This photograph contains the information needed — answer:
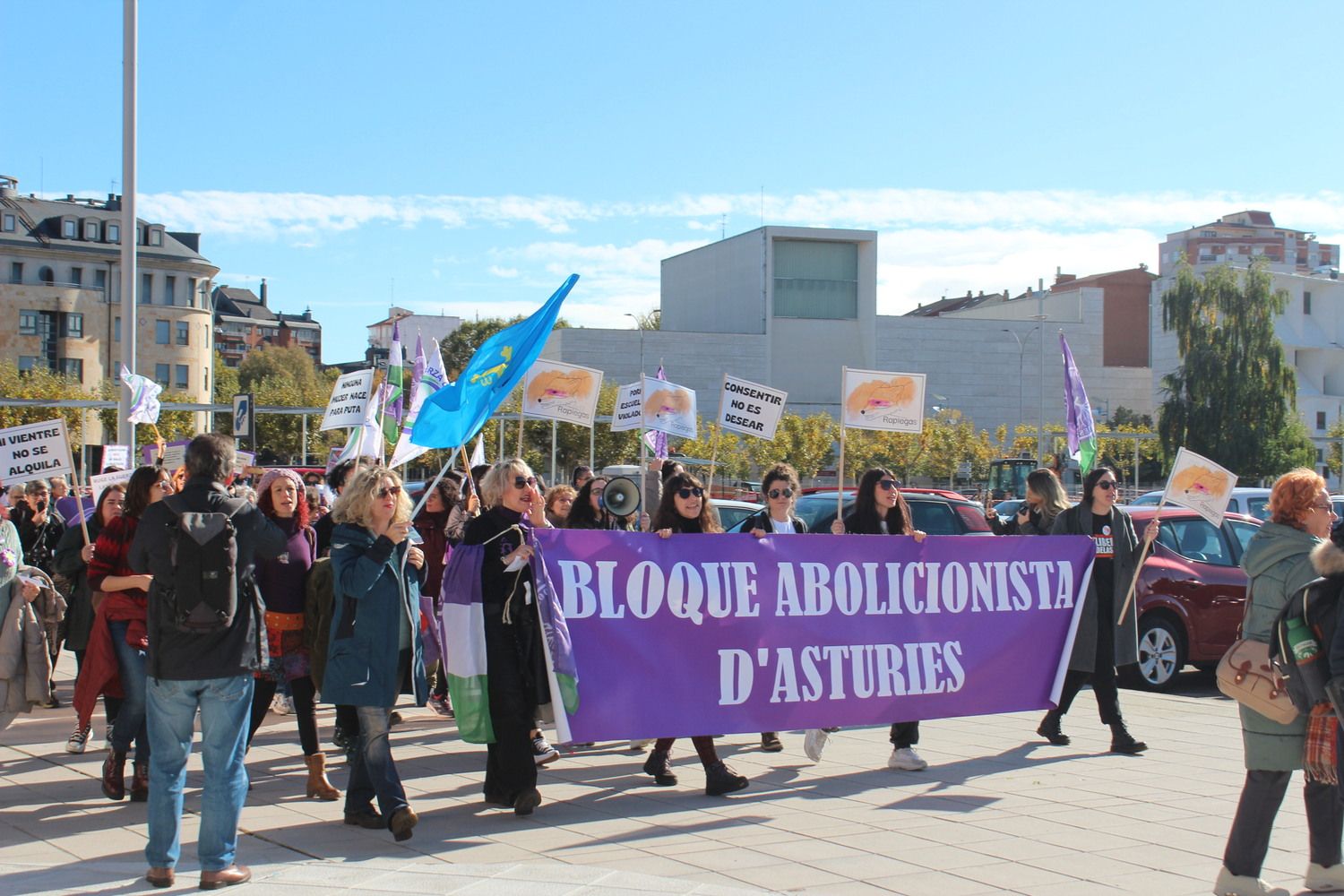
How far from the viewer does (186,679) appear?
18.6 feet

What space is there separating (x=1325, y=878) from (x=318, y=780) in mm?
4816

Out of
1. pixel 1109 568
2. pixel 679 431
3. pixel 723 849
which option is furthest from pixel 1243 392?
pixel 723 849

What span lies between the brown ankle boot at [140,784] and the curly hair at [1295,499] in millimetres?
5712

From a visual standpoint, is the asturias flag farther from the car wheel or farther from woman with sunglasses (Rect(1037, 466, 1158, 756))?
woman with sunglasses (Rect(1037, 466, 1158, 756))


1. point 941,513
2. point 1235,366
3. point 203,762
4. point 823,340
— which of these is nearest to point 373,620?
point 203,762

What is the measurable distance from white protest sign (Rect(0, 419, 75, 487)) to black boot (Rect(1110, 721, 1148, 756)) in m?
7.58

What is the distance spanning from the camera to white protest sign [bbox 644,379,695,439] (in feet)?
48.8

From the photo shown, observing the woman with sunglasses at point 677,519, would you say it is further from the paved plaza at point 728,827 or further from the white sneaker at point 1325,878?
the white sneaker at point 1325,878

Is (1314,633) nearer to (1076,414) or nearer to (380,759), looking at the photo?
(380,759)

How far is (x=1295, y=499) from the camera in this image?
584 cm

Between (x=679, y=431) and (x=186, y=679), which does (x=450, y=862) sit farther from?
(x=679, y=431)

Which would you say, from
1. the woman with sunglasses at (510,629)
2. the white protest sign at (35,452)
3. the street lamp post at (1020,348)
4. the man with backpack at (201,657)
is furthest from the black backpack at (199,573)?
the street lamp post at (1020,348)

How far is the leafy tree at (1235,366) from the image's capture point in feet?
206

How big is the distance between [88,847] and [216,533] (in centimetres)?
180
